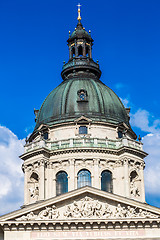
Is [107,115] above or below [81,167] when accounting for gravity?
above

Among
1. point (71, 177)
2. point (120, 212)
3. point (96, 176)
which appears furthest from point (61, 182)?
Answer: point (120, 212)

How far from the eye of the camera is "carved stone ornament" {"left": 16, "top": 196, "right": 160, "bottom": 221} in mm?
44750

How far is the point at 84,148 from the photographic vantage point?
62094mm

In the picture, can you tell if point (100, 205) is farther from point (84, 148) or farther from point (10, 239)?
point (84, 148)

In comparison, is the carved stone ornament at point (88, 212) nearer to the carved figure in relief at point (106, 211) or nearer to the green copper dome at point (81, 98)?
the carved figure in relief at point (106, 211)

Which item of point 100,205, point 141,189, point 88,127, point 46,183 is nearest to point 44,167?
point 46,183

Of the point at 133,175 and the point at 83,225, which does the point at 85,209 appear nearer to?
the point at 83,225

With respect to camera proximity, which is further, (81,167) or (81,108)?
(81,108)

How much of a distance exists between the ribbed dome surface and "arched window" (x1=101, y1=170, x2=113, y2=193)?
6.96m

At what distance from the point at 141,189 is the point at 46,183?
11269 millimetres

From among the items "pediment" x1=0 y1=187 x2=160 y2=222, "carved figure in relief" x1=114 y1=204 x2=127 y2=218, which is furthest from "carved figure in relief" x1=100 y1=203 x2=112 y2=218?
"carved figure in relief" x1=114 y1=204 x2=127 y2=218

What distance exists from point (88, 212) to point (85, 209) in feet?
1.26

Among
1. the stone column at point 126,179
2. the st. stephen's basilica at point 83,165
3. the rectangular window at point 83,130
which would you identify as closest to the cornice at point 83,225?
the st. stephen's basilica at point 83,165

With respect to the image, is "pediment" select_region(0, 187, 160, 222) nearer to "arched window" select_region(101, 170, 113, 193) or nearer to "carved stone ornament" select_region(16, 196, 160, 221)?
"carved stone ornament" select_region(16, 196, 160, 221)
